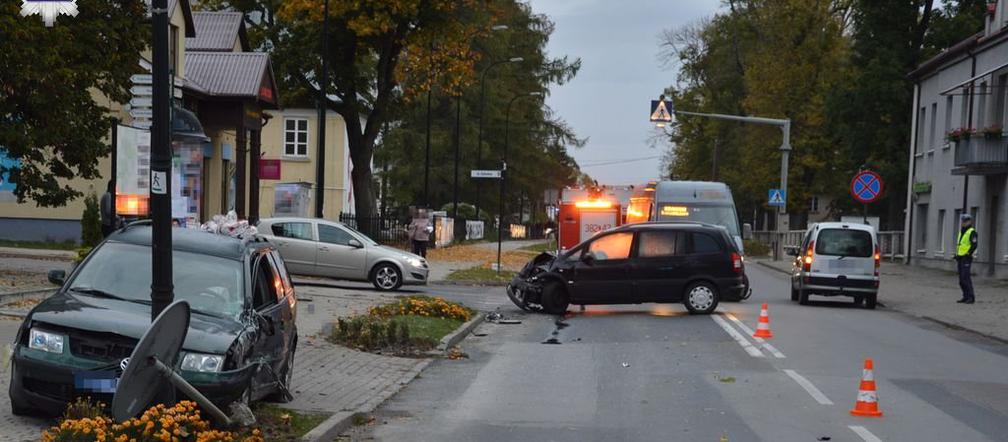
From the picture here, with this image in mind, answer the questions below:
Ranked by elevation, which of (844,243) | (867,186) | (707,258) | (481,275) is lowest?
(481,275)

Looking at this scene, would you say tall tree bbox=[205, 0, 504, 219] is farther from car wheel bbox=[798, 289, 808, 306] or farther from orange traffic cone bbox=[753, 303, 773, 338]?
orange traffic cone bbox=[753, 303, 773, 338]

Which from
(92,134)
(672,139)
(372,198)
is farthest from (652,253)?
(672,139)

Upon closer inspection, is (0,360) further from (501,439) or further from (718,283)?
(718,283)

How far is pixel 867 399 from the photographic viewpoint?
34.9ft

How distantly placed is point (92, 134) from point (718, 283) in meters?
11.5

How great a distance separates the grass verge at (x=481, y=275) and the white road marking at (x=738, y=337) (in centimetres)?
1138

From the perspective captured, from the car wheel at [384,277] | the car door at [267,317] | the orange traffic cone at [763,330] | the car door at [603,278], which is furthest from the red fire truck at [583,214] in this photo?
the car door at [267,317]

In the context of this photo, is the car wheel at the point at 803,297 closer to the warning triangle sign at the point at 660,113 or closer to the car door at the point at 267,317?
the warning triangle sign at the point at 660,113

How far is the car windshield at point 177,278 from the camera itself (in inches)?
376

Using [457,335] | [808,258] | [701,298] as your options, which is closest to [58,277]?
[457,335]

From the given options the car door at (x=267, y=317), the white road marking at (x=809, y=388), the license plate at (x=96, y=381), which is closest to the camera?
the license plate at (x=96, y=381)

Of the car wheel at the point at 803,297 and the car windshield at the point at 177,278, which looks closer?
the car windshield at the point at 177,278

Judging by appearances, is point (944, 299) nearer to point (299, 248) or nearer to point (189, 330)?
point (299, 248)

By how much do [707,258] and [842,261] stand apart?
435 cm
